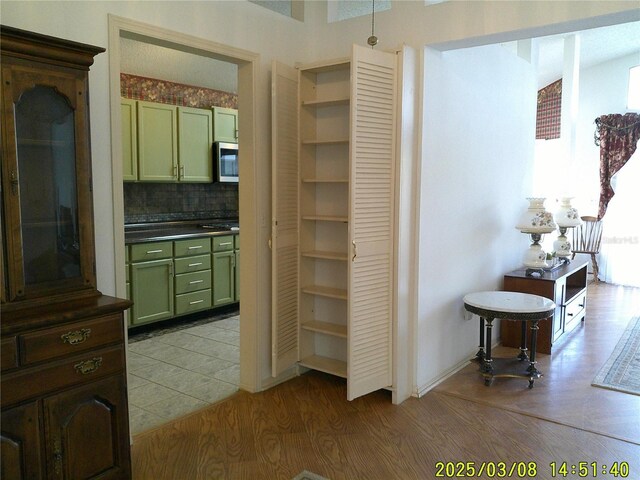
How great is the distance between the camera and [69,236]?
2.22m

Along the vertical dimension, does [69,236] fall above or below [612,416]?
above

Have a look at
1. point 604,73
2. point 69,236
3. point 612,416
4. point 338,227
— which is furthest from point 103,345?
point 604,73

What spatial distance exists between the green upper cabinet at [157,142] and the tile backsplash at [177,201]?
0.31m

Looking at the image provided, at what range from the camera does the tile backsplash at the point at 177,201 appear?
17.7ft

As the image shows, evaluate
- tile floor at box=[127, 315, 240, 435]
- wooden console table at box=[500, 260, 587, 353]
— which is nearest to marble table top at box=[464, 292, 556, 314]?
wooden console table at box=[500, 260, 587, 353]

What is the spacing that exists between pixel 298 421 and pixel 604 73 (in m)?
6.78

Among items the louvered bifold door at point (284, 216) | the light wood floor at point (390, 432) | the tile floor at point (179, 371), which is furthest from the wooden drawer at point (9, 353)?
the louvered bifold door at point (284, 216)

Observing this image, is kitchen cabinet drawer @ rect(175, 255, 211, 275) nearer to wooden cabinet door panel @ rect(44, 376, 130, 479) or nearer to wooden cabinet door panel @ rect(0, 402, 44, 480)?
wooden cabinet door panel @ rect(44, 376, 130, 479)

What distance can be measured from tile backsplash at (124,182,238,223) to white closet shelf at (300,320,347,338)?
8.42 feet

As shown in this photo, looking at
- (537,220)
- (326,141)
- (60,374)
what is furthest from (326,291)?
(537,220)

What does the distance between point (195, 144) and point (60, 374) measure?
3.85 meters

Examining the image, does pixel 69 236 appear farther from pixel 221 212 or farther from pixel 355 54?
pixel 221 212

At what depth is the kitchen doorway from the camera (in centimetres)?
257

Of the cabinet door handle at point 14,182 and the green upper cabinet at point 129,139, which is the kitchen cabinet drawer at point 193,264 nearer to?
the green upper cabinet at point 129,139
